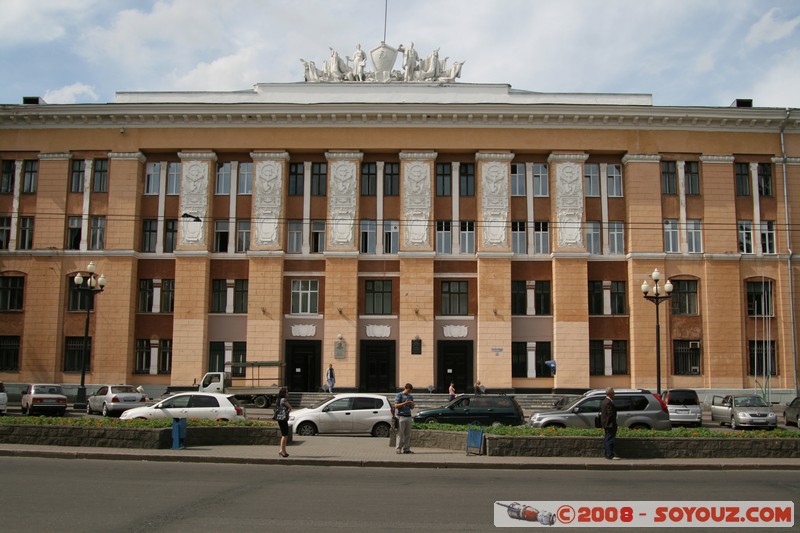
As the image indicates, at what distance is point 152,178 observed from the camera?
1705 inches

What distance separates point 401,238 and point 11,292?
22.7 metres

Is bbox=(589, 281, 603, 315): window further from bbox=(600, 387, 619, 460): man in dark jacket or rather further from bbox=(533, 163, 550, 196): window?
bbox=(600, 387, 619, 460): man in dark jacket

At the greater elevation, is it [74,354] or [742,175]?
[742,175]

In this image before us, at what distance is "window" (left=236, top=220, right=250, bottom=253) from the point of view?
42.3 meters

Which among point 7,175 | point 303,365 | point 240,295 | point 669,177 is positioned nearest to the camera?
point 303,365

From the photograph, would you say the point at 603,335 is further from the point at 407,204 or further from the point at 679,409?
the point at 407,204

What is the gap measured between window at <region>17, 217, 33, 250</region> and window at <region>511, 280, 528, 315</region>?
28.0 meters

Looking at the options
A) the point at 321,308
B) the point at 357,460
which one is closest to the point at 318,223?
the point at 321,308

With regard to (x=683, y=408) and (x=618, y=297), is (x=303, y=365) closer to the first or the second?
(x=618, y=297)

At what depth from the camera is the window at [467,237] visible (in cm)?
4212

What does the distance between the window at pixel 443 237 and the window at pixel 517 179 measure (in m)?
4.32

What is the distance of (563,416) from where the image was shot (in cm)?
2403

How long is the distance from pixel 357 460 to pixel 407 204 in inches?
999

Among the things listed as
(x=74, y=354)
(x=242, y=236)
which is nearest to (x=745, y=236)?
(x=242, y=236)
